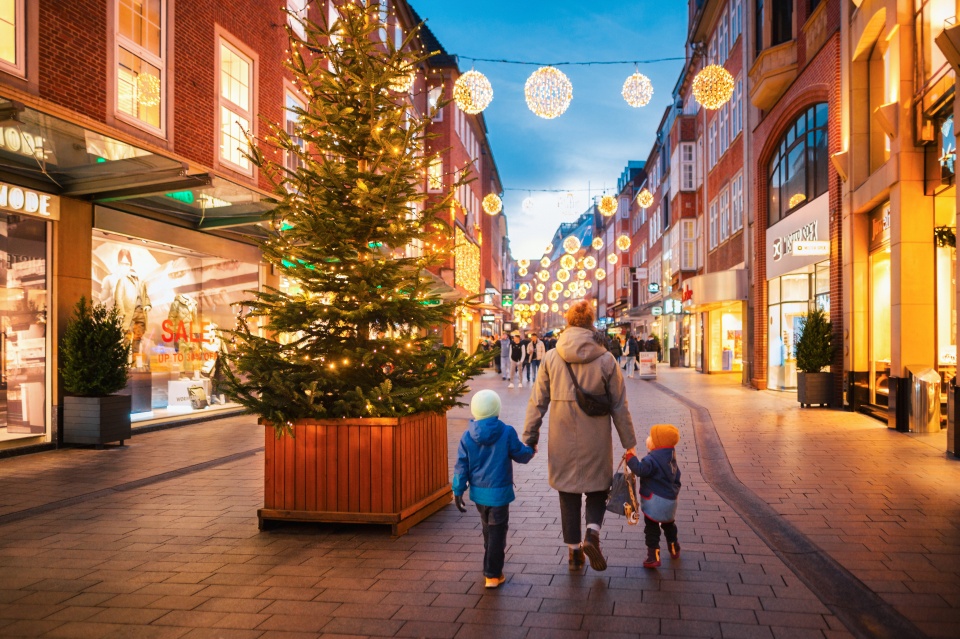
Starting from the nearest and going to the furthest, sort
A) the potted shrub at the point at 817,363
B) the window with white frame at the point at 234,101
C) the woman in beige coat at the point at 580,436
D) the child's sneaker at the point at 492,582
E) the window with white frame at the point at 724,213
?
the child's sneaker at the point at 492,582 → the woman in beige coat at the point at 580,436 → the window with white frame at the point at 234,101 → the potted shrub at the point at 817,363 → the window with white frame at the point at 724,213

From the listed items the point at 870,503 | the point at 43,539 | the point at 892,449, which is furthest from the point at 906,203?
the point at 43,539

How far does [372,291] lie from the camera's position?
667 cm

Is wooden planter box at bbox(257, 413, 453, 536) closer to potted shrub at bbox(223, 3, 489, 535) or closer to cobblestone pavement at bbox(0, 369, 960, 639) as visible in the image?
potted shrub at bbox(223, 3, 489, 535)

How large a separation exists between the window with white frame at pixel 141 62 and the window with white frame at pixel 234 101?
1.95 m

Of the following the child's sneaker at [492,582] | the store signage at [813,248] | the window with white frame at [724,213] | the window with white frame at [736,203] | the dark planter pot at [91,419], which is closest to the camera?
the child's sneaker at [492,582]

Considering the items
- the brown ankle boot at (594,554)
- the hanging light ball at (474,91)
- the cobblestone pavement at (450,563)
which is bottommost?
→ the cobblestone pavement at (450,563)

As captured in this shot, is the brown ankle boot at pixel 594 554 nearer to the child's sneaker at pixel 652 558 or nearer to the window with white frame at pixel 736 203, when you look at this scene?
the child's sneaker at pixel 652 558

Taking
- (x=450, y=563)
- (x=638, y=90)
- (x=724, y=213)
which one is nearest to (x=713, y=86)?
(x=638, y=90)

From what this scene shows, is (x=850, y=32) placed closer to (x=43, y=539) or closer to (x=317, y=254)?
(x=317, y=254)

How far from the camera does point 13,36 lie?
9.85 meters

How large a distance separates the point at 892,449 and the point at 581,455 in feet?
24.0

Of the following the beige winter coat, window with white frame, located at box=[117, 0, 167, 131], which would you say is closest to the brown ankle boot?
the beige winter coat

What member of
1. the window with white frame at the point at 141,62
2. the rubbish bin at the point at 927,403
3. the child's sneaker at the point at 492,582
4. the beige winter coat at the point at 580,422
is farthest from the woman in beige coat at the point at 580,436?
the window with white frame at the point at 141,62

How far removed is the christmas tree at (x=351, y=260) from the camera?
6555mm
